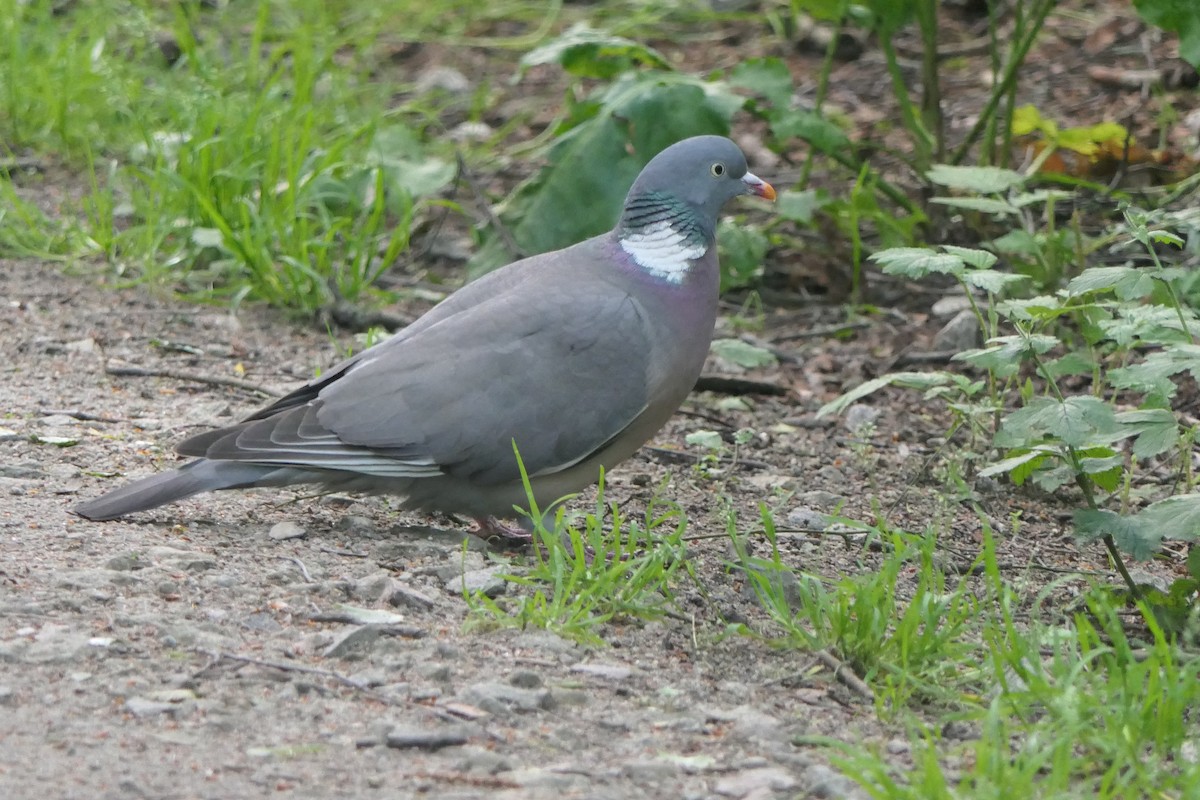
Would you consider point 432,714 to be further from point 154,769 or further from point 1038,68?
point 1038,68

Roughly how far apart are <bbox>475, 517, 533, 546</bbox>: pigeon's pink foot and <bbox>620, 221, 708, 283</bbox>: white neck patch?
2.23ft

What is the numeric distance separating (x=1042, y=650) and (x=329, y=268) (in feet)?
9.51

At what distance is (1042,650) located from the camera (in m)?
3.13

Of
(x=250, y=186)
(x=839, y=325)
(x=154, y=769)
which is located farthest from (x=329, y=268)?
(x=154, y=769)

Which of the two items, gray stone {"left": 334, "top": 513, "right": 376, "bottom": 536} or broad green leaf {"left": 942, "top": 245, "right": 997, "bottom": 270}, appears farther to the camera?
gray stone {"left": 334, "top": 513, "right": 376, "bottom": 536}

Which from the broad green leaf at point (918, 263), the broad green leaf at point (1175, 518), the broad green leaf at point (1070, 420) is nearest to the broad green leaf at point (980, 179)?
the broad green leaf at point (918, 263)

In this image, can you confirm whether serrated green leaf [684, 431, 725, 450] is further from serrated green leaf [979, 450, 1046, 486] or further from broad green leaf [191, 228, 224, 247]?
broad green leaf [191, 228, 224, 247]

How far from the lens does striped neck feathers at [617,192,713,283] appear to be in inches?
148

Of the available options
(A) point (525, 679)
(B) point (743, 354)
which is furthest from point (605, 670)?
(B) point (743, 354)

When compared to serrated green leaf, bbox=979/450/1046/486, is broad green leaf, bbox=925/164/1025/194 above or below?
above

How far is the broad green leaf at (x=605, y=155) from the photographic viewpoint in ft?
16.8

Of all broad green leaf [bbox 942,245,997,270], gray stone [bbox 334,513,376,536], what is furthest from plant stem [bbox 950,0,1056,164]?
gray stone [bbox 334,513,376,536]

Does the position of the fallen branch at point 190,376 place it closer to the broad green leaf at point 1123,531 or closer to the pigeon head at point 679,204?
the pigeon head at point 679,204

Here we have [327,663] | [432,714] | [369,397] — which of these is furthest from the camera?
[369,397]
